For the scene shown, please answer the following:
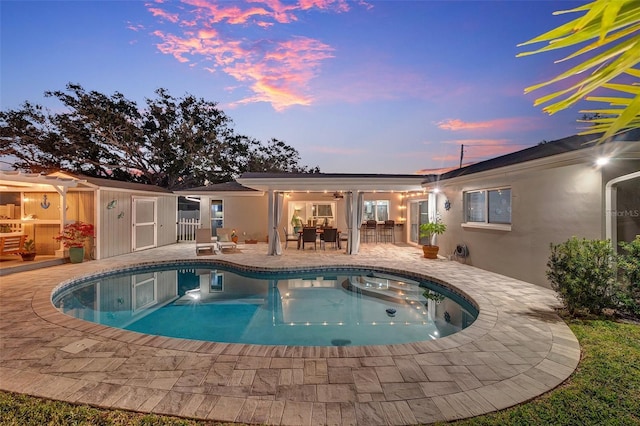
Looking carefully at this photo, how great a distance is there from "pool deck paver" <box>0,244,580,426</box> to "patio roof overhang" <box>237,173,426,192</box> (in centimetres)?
694

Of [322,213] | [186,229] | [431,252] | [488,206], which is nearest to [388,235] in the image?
[322,213]

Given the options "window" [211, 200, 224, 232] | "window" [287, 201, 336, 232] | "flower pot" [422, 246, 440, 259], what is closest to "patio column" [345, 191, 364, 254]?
"flower pot" [422, 246, 440, 259]

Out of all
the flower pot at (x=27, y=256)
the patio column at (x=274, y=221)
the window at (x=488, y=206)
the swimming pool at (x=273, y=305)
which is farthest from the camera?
the patio column at (x=274, y=221)

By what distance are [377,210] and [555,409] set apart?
1319 cm

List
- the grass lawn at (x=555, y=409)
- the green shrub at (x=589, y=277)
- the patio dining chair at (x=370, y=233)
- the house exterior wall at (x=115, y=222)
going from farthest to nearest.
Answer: the patio dining chair at (x=370, y=233) → the house exterior wall at (x=115, y=222) → the green shrub at (x=589, y=277) → the grass lawn at (x=555, y=409)

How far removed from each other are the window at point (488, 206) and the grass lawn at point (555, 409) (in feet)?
17.6

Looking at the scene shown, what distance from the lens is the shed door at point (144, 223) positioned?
1220 cm

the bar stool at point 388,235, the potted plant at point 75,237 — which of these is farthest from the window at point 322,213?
the potted plant at point 75,237

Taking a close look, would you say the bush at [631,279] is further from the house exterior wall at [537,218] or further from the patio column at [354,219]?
the patio column at [354,219]

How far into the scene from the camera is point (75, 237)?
9.73 metres

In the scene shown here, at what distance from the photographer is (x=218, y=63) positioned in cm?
1225

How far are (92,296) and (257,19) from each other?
9.14m

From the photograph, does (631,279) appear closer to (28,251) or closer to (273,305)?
(273,305)

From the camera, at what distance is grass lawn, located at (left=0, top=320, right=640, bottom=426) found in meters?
2.58
